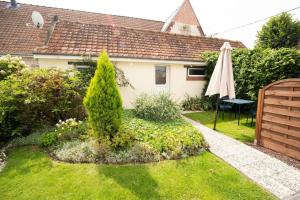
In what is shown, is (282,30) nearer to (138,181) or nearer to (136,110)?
(136,110)

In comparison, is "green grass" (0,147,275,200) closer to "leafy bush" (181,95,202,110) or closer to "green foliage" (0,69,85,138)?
"green foliage" (0,69,85,138)

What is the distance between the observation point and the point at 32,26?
12375 millimetres

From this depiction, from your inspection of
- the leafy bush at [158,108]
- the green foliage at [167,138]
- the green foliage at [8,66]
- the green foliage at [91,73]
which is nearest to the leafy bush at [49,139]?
the green foliage at [167,138]

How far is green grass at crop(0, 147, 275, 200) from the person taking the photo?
3.14 metres

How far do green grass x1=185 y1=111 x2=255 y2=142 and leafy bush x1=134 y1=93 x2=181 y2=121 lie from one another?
1.74m

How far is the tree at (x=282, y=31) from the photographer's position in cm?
1638

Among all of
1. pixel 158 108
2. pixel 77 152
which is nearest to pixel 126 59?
pixel 158 108

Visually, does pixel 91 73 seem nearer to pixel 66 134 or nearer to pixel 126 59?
pixel 126 59

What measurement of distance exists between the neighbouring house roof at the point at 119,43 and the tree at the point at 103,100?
427cm

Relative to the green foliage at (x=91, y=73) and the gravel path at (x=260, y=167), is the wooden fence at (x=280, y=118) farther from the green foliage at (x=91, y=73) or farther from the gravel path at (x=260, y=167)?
the green foliage at (x=91, y=73)

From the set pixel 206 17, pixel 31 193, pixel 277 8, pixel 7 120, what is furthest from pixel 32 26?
pixel 277 8

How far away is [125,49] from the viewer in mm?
8992

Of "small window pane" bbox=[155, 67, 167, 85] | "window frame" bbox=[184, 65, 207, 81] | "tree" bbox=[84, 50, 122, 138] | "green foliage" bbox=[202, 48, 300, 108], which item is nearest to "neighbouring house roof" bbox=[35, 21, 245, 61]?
"window frame" bbox=[184, 65, 207, 81]

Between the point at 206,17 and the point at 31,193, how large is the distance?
926 inches
